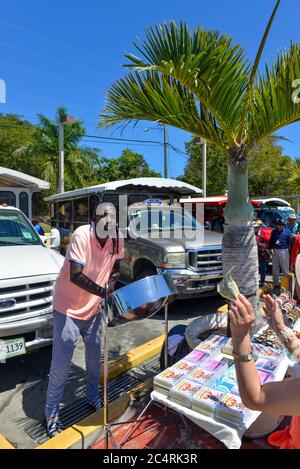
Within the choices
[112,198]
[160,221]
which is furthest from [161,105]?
[112,198]

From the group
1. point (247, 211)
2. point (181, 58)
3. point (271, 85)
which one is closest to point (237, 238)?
point (247, 211)

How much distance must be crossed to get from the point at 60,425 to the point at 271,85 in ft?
11.9

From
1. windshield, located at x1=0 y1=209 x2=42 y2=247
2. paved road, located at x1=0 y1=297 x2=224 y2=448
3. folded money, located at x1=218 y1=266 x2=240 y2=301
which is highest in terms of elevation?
windshield, located at x1=0 y1=209 x2=42 y2=247

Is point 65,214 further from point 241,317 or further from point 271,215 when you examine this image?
point 241,317

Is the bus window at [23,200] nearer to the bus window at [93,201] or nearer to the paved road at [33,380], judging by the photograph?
the bus window at [93,201]

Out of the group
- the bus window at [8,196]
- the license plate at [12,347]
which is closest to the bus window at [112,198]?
the bus window at [8,196]

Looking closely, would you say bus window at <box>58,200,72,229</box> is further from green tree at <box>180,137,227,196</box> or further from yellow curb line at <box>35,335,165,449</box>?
green tree at <box>180,137,227,196</box>

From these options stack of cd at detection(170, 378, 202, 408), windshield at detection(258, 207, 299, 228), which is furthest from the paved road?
windshield at detection(258, 207, 299, 228)

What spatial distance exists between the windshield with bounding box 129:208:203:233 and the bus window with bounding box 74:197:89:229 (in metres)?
3.28

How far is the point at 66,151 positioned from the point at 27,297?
17.2 m

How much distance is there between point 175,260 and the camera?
220 inches

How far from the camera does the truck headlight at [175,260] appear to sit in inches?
219

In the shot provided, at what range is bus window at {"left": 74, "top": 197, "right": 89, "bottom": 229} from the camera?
9.91 metres
